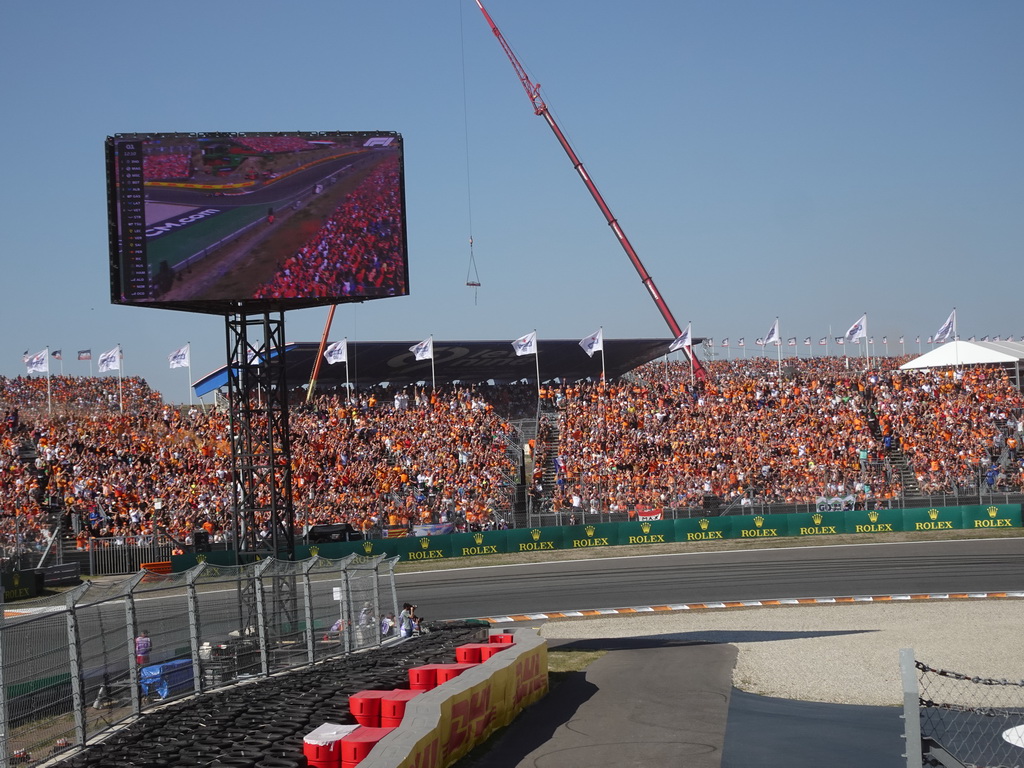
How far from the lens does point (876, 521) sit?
39.8 m

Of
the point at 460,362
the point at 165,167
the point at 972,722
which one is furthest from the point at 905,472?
the point at 165,167

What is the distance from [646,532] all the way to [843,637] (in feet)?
64.8

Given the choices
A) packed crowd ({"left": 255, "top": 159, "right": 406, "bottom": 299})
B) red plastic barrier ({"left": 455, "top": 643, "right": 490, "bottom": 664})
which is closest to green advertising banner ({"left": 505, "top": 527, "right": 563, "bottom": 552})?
packed crowd ({"left": 255, "top": 159, "right": 406, "bottom": 299})

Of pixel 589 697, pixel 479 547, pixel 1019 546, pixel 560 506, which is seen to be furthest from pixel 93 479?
pixel 1019 546

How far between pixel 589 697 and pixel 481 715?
346 cm

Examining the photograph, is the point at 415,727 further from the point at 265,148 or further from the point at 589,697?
the point at 265,148

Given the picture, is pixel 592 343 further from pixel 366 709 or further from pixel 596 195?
pixel 366 709

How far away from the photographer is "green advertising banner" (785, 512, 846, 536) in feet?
131

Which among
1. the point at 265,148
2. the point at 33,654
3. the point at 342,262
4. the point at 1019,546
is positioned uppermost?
the point at 265,148

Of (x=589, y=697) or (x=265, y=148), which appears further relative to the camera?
(x=265, y=148)

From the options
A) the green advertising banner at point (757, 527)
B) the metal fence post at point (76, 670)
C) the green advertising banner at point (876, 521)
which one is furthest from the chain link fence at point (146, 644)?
the green advertising banner at point (876, 521)

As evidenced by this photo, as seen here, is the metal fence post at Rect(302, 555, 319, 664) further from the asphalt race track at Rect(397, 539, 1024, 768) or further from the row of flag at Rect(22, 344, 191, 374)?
the row of flag at Rect(22, 344, 191, 374)

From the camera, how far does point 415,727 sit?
1027cm

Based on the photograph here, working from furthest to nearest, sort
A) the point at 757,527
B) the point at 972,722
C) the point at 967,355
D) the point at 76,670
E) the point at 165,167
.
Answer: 1. the point at 967,355
2. the point at 757,527
3. the point at 165,167
4. the point at 972,722
5. the point at 76,670
